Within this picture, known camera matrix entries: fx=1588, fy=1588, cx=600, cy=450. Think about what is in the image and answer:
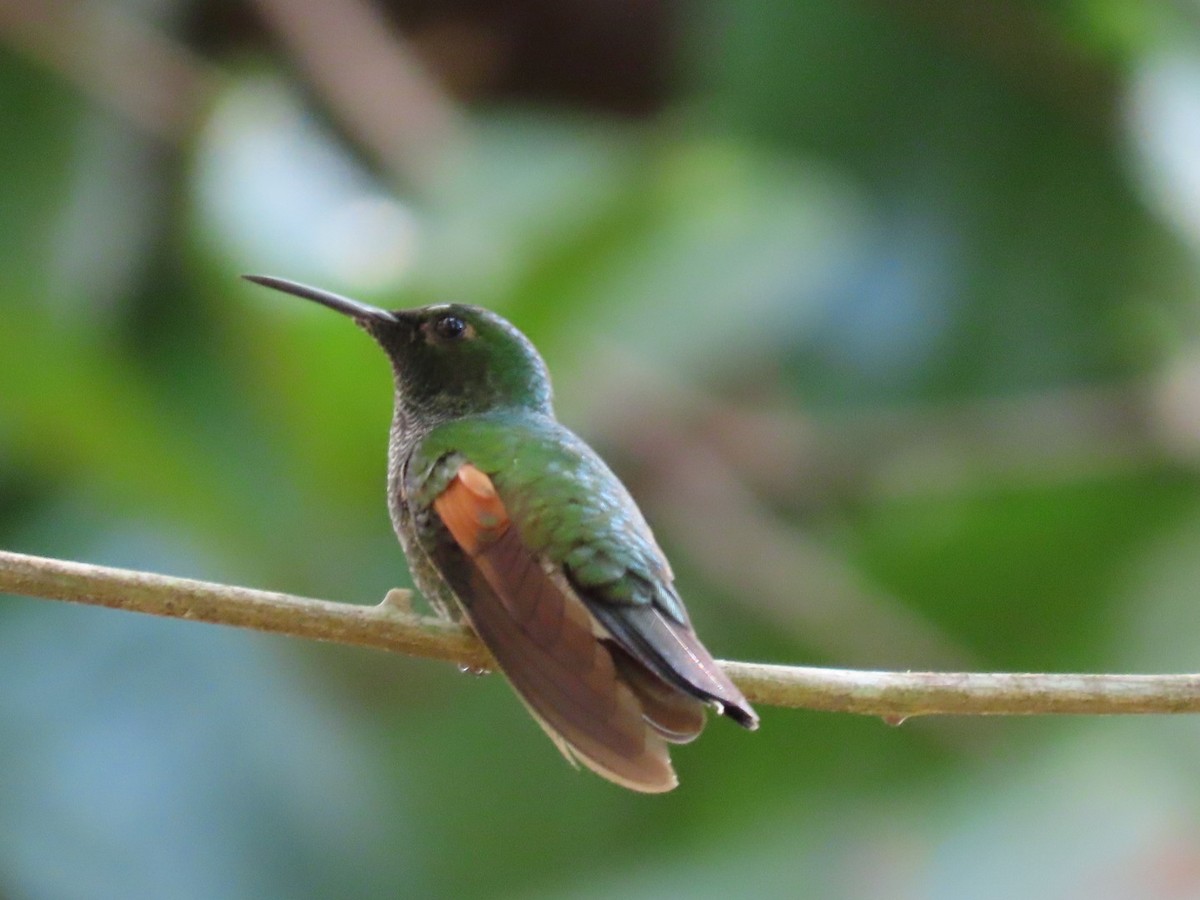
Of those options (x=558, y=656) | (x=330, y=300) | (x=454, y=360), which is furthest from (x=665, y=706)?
(x=330, y=300)

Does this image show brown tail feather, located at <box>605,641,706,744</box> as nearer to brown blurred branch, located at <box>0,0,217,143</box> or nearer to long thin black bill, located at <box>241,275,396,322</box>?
long thin black bill, located at <box>241,275,396,322</box>

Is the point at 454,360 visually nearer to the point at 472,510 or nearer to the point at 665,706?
the point at 472,510

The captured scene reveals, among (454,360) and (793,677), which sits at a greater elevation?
(793,677)

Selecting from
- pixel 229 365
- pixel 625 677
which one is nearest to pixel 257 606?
pixel 625 677

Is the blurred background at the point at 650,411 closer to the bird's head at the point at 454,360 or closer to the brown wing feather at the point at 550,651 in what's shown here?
the bird's head at the point at 454,360

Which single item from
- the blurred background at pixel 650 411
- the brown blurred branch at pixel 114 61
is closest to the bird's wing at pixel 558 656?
the blurred background at pixel 650 411

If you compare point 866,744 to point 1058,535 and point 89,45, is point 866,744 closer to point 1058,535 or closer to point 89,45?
point 1058,535
